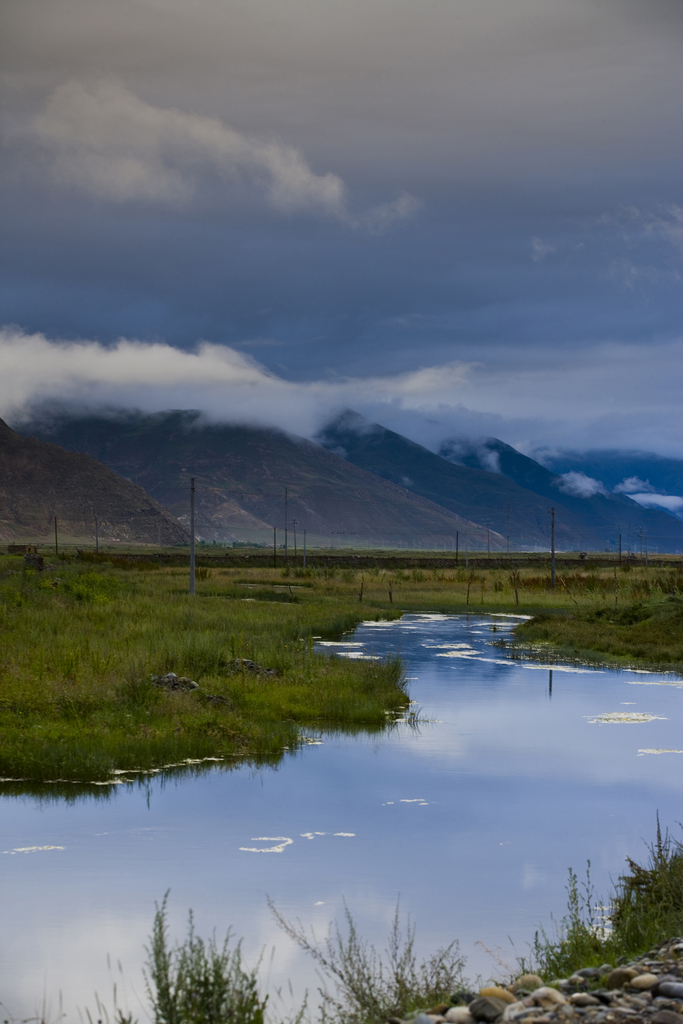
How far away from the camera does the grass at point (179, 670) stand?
1762 cm

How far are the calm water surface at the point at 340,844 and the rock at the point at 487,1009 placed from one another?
2.67m

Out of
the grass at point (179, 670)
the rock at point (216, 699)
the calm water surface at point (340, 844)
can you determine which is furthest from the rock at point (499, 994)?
the rock at point (216, 699)

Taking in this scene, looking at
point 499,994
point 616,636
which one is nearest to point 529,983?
point 499,994

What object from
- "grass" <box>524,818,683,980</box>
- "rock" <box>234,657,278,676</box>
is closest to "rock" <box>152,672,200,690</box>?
"rock" <box>234,657,278,676</box>

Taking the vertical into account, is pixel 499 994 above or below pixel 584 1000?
below

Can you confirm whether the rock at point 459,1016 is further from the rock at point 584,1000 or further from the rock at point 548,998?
the rock at point 584,1000

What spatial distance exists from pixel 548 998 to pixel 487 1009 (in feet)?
1.42

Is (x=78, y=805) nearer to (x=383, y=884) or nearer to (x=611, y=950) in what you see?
(x=383, y=884)

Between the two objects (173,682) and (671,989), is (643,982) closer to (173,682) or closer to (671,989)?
(671,989)

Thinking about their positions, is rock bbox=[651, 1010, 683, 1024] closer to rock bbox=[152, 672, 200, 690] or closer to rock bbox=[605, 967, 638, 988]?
rock bbox=[605, 967, 638, 988]

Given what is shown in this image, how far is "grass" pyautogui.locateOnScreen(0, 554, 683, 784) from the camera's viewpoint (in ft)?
57.8

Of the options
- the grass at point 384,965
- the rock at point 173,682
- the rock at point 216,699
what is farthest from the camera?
the rock at point 173,682

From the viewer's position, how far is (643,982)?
7.15 m

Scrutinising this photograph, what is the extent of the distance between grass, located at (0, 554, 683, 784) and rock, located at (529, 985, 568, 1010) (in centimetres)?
1055
